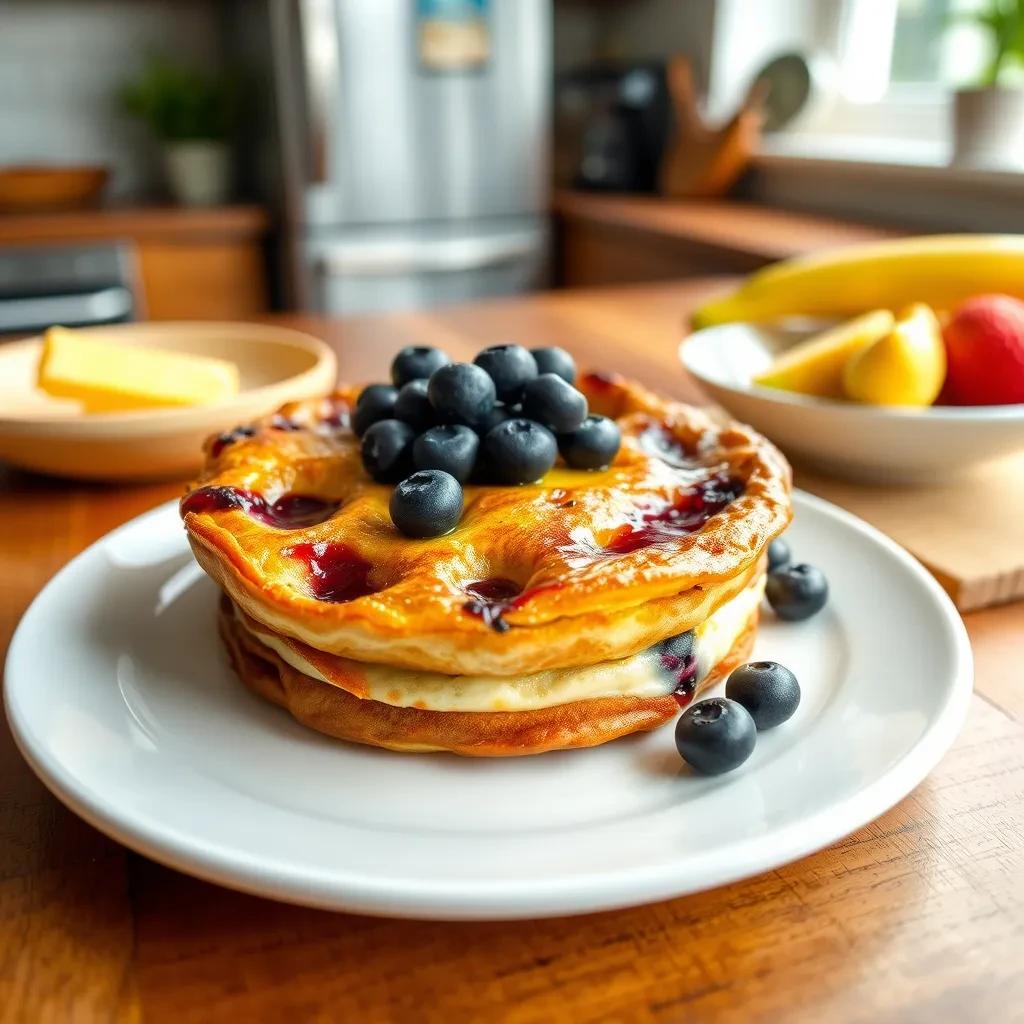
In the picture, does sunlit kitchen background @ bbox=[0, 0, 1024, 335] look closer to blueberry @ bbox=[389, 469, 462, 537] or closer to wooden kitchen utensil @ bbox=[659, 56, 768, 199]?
wooden kitchen utensil @ bbox=[659, 56, 768, 199]

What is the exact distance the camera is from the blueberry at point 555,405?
2.57ft

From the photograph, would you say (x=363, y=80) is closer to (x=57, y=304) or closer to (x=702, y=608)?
(x=57, y=304)

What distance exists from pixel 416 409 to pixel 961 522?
573 mm

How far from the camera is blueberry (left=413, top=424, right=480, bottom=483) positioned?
74cm

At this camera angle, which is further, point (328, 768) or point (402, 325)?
point (402, 325)

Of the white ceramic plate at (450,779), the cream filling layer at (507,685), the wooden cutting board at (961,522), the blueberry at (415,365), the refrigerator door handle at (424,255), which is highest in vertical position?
the blueberry at (415,365)

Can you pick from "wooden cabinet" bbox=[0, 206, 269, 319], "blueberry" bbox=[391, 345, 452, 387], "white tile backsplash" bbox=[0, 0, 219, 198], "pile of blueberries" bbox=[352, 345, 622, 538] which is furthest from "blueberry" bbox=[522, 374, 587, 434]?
"white tile backsplash" bbox=[0, 0, 219, 198]

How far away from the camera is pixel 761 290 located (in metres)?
1.53

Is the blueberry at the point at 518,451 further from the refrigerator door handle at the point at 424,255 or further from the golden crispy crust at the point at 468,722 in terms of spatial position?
the refrigerator door handle at the point at 424,255

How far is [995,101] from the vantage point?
2.53 m

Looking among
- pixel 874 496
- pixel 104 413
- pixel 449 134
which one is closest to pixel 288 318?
pixel 104 413

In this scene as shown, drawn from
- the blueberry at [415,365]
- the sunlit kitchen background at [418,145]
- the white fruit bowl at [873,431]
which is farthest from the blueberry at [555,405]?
the sunlit kitchen background at [418,145]

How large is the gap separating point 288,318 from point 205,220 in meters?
1.68

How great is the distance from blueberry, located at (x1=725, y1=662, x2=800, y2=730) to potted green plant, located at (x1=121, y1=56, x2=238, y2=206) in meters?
3.63
